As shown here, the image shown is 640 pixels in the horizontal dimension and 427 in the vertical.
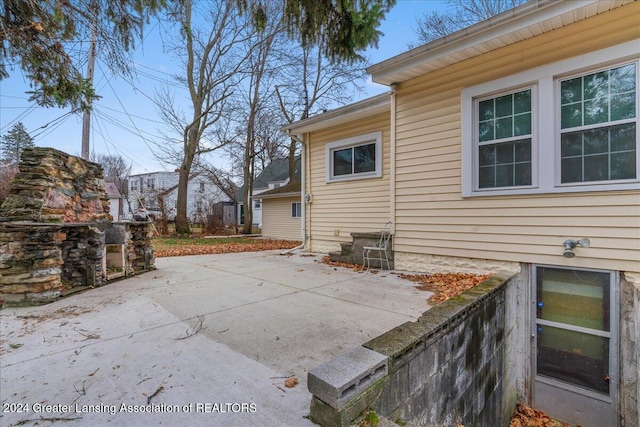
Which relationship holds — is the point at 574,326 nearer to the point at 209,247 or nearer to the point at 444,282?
the point at 444,282

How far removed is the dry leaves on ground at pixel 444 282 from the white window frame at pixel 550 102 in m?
1.24

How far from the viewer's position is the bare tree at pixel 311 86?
15.9m

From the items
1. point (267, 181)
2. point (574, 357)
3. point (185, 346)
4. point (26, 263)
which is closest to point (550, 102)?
point (574, 357)

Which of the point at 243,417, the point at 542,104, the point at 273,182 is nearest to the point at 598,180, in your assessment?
the point at 542,104

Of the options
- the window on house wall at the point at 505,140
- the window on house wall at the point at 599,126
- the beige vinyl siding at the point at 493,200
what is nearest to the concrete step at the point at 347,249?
the beige vinyl siding at the point at 493,200

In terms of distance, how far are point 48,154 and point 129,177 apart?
118 ft

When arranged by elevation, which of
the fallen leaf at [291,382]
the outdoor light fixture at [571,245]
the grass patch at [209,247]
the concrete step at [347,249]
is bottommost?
the grass patch at [209,247]

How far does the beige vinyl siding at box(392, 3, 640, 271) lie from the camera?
3389 mm

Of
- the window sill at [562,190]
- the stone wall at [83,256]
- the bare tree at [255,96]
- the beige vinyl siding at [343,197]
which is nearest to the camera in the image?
the window sill at [562,190]

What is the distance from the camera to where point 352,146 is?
727cm

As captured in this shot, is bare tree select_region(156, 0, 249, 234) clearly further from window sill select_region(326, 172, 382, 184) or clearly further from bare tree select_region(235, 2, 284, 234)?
window sill select_region(326, 172, 382, 184)

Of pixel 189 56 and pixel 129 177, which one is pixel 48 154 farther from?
pixel 129 177

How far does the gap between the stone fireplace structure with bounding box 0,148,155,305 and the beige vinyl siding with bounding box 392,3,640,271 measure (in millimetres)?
4897

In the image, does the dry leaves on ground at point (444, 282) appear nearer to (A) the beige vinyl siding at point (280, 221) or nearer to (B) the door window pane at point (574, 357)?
(B) the door window pane at point (574, 357)
